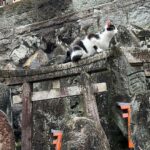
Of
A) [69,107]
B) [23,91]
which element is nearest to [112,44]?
[23,91]

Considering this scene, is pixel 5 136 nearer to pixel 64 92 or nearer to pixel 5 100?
pixel 5 100

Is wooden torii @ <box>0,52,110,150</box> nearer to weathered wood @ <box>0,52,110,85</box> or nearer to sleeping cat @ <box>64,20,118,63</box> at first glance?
weathered wood @ <box>0,52,110,85</box>

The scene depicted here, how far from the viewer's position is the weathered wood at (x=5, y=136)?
4430mm

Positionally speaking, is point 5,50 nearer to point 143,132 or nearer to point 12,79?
point 12,79

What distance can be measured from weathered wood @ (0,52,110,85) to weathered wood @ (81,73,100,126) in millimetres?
104

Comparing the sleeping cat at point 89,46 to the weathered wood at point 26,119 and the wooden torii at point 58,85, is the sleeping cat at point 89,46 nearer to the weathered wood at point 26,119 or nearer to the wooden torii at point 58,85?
the wooden torii at point 58,85

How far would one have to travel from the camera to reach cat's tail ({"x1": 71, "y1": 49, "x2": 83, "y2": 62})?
5.43 metres

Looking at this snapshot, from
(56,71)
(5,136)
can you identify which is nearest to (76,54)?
(56,71)

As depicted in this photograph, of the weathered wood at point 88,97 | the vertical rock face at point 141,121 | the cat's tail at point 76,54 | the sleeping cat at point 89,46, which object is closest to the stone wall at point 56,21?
the sleeping cat at point 89,46

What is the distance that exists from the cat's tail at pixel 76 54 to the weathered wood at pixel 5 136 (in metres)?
1.28

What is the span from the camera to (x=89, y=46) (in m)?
6.67

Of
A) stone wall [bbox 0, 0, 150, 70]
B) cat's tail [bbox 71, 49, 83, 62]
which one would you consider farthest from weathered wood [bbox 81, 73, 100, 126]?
stone wall [bbox 0, 0, 150, 70]

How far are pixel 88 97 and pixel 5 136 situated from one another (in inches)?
44.3

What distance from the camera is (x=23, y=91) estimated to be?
5629mm
